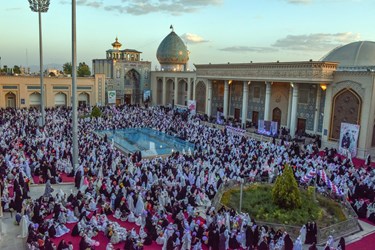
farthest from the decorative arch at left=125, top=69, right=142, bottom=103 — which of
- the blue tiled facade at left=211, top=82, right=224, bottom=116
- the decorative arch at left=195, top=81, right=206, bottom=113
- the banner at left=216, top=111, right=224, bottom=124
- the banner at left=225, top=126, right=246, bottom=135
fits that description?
the banner at left=225, top=126, right=246, bottom=135

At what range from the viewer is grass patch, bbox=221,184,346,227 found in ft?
32.6

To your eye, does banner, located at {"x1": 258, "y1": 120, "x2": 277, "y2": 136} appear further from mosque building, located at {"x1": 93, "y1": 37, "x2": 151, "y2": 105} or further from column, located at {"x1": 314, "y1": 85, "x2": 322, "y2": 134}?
mosque building, located at {"x1": 93, "y1": 37, "x2": 151, "y2": 105}

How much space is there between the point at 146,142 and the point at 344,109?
1266 cm

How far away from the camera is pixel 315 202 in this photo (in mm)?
11453

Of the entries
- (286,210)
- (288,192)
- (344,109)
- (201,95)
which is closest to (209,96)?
(201,95)

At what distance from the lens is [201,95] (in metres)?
32.6

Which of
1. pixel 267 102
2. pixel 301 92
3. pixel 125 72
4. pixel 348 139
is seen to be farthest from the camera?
pixel 125 72

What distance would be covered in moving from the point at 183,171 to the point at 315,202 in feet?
17.5

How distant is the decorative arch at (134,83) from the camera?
134ft

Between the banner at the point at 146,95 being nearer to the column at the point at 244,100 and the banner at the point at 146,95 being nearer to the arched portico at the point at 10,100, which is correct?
the arched portico at the point at 10,100

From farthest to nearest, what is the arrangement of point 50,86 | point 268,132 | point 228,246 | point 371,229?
point 50,86 < point 268,132 < point 371,229 < point 228,246

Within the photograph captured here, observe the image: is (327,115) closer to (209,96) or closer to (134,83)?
(209,96)

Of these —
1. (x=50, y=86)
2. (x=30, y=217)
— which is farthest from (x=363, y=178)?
(x=50, y=86)

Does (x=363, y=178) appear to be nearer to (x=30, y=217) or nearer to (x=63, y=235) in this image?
(x=63, y=235)
